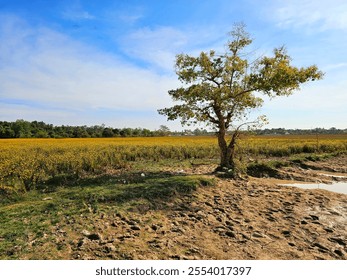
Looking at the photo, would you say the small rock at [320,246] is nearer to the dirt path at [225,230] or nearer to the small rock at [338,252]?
the dirt path at [225,230]

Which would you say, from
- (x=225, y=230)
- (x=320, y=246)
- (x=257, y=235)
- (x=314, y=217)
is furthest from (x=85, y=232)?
(x=314, y=217)

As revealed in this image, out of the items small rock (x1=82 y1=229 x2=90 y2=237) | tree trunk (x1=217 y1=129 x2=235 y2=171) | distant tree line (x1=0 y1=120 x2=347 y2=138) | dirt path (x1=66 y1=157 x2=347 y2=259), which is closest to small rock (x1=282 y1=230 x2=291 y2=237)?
dirt path (x1=66 y1=157 x2=347 y2=259)

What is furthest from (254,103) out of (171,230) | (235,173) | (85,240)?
(85,240)

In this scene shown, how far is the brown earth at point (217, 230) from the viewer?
4906 millimetres

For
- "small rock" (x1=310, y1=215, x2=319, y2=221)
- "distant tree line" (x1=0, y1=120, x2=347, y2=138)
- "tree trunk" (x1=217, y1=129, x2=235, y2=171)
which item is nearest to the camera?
"small rock" (x1=310, y1=215, x2=319, y2=221)

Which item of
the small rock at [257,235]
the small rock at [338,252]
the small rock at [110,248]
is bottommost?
the small rock at [338,252]

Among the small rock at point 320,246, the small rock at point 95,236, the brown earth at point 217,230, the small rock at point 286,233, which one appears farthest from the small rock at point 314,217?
the small rock at point 95,236

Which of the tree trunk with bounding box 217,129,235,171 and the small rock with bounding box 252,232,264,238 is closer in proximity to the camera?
the small rock with bounding box 252,232,264,238

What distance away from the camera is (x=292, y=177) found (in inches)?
508

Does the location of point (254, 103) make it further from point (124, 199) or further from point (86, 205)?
point (86, 205)

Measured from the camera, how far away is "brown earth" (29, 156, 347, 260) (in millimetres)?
4906

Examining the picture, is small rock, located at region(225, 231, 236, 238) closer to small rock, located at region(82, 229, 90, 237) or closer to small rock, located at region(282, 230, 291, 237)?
small rock, located at region(282, 230, 291, 237)

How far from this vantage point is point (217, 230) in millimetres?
5883
